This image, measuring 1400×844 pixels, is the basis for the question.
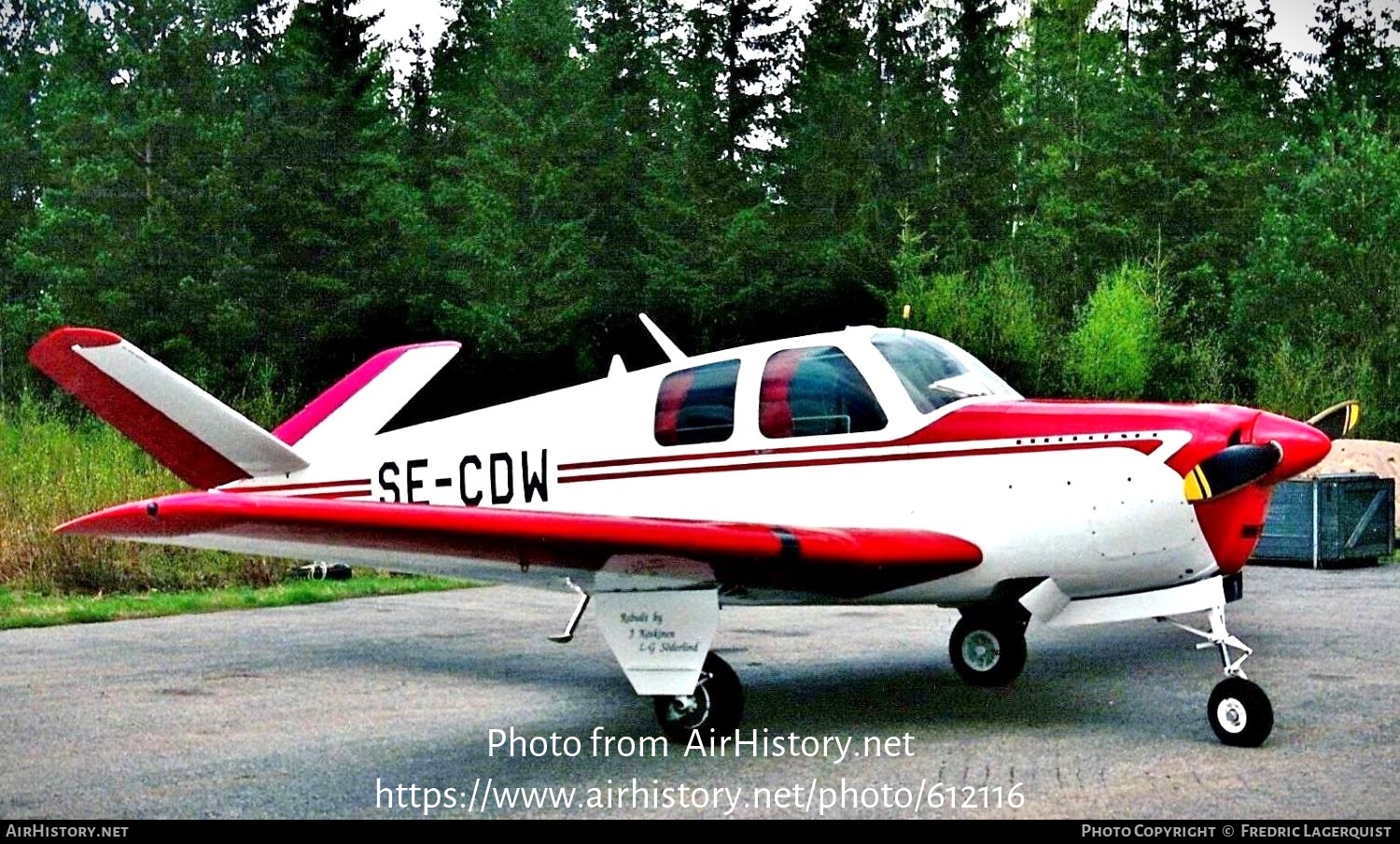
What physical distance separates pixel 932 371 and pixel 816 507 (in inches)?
39.8

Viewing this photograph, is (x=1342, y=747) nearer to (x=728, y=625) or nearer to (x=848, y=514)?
(x=848, y=514)

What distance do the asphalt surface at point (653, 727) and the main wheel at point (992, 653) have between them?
0.19 metres

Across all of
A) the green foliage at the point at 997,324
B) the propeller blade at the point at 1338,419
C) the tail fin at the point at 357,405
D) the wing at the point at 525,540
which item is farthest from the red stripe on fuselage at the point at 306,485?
the green foliage at the point at 997,324

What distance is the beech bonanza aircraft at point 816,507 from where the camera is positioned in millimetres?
6309

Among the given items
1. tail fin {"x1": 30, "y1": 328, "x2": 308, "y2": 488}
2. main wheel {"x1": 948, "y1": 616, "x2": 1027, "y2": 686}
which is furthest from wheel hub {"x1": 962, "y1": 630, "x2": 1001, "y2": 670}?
tail fin {"x1": 30, "y1": 328, "x2": 308, "y2": 488}

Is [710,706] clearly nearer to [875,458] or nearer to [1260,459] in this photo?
[875,458]

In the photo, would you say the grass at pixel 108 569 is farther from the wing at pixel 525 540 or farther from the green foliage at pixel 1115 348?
the green foliage at pixel 1115 348

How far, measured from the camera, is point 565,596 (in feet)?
45.4

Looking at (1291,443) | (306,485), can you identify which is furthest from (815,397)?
(306,485)

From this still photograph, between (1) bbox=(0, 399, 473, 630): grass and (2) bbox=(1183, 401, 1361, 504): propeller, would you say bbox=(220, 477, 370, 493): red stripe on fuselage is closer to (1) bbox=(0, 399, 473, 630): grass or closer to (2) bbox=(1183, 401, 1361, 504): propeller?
(1) bbox=(0, 399, 473, 630): grass

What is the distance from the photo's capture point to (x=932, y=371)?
7.73 m
